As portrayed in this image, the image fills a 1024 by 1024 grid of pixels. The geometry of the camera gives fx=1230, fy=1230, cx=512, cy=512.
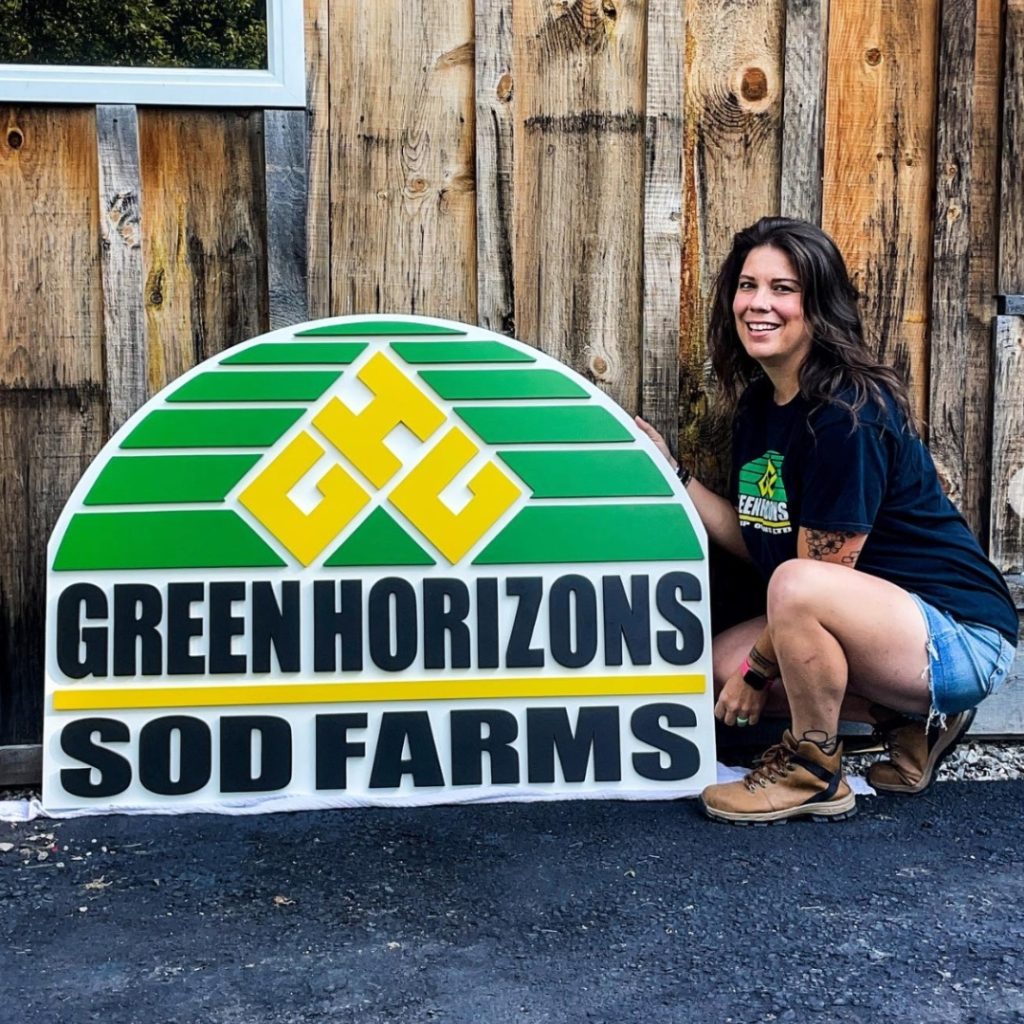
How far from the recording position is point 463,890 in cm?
232

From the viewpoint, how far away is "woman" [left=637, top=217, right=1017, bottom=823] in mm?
2600

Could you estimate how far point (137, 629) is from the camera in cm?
273

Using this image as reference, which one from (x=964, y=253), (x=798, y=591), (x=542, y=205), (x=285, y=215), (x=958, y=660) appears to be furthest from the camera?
(x=964, y=253)

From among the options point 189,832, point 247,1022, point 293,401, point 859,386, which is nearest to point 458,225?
point 293,401

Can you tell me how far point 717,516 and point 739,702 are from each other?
1.53ft

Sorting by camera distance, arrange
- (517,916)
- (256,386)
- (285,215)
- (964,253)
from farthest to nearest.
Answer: (964,253) → (285,215) → (256,386) → (517,916)

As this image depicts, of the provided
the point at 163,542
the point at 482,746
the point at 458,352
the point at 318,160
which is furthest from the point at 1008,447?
the point at 163,542

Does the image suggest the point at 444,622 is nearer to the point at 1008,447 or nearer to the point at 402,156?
the point at 402,156

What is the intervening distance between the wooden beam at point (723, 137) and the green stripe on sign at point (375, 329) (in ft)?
2.14

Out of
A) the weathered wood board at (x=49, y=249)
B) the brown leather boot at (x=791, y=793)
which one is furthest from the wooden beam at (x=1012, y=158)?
the weathered wood board at (x=49, y=249)

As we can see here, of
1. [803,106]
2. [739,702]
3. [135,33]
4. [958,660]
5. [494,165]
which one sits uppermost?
[135,33]

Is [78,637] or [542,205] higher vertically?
[542,205]

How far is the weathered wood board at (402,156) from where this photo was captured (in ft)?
9.56

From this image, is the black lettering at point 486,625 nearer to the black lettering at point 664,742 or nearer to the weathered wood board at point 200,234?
the black lettering at point 664,742
